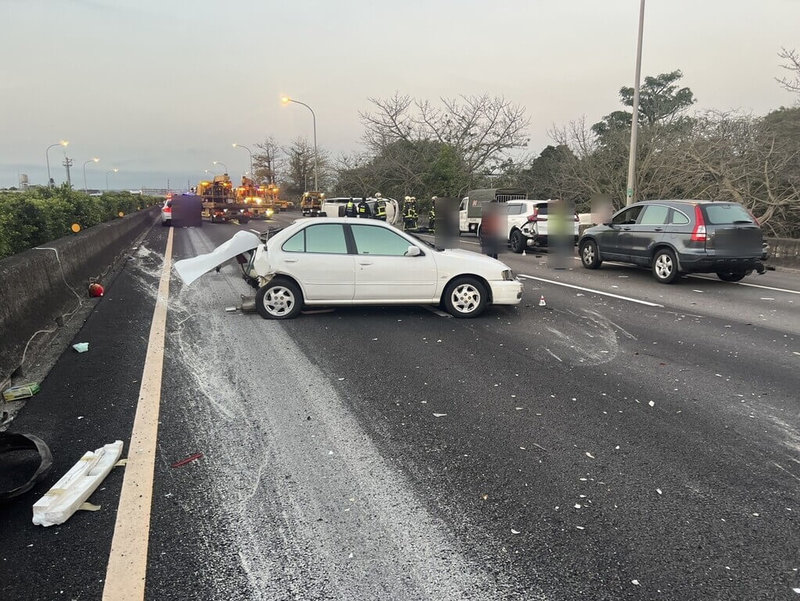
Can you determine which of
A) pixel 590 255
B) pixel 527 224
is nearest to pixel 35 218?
pixel 590 255

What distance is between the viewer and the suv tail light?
11084 millimetres

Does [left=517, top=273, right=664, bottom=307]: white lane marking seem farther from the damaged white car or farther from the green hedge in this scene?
the green hedge

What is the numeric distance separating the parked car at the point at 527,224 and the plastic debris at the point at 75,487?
53.0ft

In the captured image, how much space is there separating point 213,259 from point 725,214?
9803mm

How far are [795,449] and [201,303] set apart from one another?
27.0 feet

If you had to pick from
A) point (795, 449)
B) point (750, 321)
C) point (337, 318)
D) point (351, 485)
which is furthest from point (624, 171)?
point (351, 485)

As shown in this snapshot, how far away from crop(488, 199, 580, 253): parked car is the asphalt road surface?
37.9 feet

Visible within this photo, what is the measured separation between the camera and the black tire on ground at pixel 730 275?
1197 cm

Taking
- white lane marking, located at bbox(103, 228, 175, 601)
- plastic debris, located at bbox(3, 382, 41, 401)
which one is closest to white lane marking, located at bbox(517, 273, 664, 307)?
white lane marking, located at bbox(103, 228, 175, 601)

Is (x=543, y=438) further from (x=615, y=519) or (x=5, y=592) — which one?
(x=5, y=592)

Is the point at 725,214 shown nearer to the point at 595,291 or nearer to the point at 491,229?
the point at 595,291

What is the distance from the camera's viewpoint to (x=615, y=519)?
314 centimetres

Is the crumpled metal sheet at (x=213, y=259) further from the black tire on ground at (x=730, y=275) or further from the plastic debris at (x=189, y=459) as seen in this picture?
the black tire on ground at (x=730, y=275)

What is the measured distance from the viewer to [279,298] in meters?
8.16
